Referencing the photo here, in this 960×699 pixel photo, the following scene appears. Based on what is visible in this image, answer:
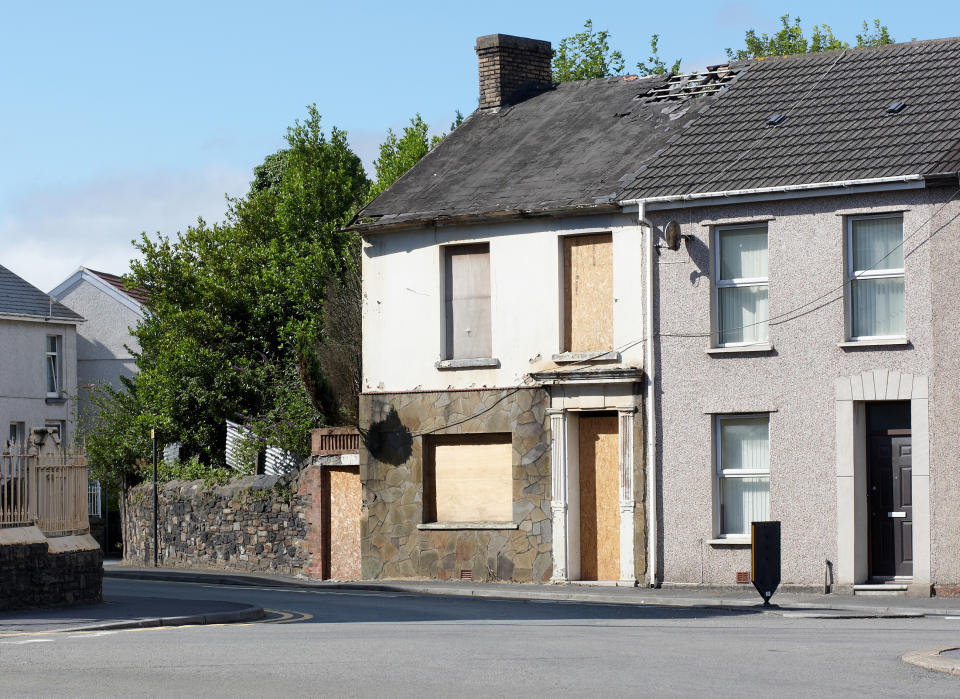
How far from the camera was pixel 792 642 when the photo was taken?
14.2 meters

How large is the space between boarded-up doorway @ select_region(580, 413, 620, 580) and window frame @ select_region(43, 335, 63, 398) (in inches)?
1043

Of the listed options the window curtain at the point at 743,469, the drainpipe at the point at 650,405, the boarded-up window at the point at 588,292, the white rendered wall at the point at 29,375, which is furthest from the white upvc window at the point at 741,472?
the white rendered wall at the point at 29,375

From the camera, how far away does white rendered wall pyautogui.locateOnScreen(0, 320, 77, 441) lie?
150 ft

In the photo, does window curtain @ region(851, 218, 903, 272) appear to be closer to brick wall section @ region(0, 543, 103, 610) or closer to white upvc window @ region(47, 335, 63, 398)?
brick wall section @ region(0, 543, 103, 610)

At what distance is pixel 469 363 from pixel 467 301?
1.14 m

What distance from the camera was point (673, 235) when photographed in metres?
23.7

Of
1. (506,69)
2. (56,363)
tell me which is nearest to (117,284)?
(56,363)

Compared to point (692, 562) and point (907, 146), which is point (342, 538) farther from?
point (907, 146)

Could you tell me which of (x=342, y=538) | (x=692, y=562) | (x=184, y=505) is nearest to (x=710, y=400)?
(x=692, y=562)

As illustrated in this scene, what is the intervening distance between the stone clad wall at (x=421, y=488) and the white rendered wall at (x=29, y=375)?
20960mm

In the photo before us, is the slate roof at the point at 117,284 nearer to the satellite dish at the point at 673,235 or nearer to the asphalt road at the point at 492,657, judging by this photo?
the satellite dish at the point at 673,235

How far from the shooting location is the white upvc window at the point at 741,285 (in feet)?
77.4

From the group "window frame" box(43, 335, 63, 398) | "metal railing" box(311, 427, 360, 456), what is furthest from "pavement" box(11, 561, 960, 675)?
"window frame" box(43, 335, 63, 398)

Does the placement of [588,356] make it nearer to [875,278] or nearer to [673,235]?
[673,235]
